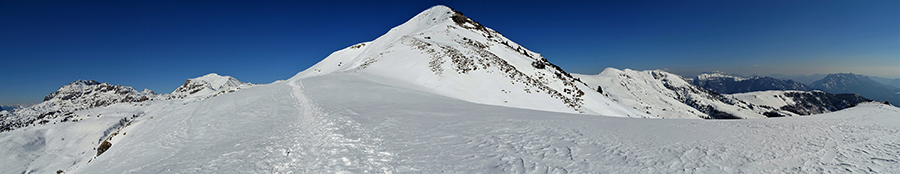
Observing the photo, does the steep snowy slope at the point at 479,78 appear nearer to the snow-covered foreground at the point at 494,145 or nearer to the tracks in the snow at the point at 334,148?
the snow-covered foreground at the point at 494,145

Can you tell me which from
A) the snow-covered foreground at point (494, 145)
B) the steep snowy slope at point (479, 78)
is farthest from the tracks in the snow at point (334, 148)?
the steep snowy slope at point (479, 78)

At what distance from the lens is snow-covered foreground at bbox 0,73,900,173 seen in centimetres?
552

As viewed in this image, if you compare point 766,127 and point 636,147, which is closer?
point 636,147

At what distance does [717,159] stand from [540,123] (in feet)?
17.6

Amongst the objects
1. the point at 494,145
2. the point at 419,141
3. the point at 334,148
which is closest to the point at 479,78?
the point at 419,141

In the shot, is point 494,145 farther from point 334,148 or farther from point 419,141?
point 334,148

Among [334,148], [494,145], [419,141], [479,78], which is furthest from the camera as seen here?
[479,78]

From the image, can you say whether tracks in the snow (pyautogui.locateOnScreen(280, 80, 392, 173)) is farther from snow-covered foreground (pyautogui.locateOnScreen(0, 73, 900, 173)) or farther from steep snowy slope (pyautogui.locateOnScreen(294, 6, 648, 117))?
steep snowy slope (pyautogui.locateOnScreen(294, 6, 648, 117))

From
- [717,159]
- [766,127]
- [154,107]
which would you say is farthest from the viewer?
[154,107]

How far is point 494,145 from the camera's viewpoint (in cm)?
779

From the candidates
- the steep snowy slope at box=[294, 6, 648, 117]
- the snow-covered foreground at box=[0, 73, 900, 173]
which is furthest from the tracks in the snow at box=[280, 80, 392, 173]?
the steep snowy slope at box=[294, 6, 648, 117]

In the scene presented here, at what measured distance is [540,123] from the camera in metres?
10.6

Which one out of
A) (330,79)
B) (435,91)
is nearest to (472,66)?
(435,91)

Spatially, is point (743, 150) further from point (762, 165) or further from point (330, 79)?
point (330, 79)
